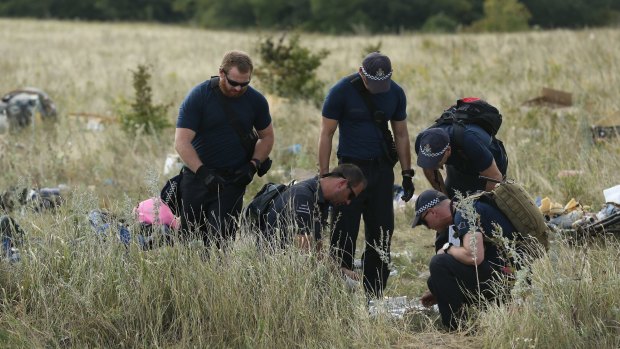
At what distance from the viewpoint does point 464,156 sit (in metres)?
6.17

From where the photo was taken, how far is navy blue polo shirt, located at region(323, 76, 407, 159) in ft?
21.2

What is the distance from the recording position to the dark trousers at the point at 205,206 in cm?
636

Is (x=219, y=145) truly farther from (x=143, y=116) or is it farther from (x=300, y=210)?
(x=143, y=116)

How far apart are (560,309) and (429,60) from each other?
48.1 feet

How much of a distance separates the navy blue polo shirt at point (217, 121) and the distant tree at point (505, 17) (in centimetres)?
3641

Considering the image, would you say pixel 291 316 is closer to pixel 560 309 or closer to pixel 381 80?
pixel 560 309

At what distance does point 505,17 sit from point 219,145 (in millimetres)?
39168

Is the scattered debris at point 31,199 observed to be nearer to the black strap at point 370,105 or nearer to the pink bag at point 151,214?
the pink bag at point 151,214

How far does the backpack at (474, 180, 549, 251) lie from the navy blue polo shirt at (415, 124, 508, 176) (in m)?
0.41

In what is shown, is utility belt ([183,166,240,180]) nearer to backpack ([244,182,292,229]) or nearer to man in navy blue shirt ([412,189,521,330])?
backpack ([244,182,292,229])

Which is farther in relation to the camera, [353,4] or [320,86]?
[353,4]

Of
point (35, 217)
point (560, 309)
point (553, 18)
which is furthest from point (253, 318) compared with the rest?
point (553, 18)

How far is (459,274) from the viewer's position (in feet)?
18.3

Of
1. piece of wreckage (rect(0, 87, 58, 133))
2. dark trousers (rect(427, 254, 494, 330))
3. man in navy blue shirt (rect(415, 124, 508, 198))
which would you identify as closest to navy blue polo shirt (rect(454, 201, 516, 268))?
dark trousers (rect(427, 254, 494, 330))
